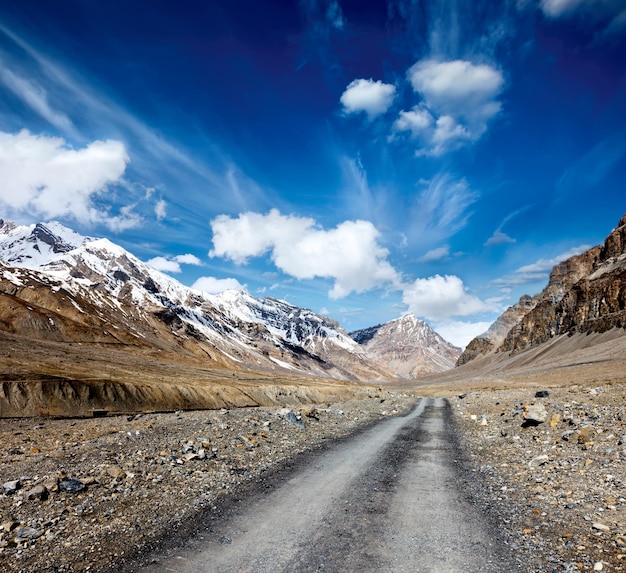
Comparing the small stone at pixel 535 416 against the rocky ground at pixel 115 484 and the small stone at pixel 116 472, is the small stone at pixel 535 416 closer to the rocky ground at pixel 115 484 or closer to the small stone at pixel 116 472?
the rocky ground at pixel 115 484

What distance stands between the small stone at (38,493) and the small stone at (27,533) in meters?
1.59

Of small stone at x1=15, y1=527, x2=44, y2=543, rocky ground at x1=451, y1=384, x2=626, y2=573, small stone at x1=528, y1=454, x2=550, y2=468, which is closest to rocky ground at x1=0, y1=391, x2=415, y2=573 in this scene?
small stone at x1=15, y1=527, x2=44, y2=543

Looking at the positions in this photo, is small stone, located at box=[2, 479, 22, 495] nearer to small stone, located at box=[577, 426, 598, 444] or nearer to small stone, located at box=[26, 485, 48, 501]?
small stone, located at box=[26, 485, 48, 501]

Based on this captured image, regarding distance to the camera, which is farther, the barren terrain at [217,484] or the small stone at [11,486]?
the small stone at [11,486]

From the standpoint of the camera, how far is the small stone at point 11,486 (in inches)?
406

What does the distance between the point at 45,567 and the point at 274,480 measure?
7039 mm

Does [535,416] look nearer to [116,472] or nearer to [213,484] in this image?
[213,484]

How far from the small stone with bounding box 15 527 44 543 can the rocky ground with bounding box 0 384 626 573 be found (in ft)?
0.07

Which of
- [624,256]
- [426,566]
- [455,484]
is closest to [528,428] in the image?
[455,484]

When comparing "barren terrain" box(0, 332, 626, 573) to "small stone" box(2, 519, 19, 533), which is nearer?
"barren terrain" box(0, 332, 626, 573)

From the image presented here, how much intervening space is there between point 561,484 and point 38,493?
49.3 feet

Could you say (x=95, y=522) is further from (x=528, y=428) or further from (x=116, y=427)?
(x=528, y=428)

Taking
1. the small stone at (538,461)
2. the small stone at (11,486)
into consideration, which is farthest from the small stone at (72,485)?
the small stone at (538,461)

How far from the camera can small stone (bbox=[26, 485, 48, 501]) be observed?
394 inches
